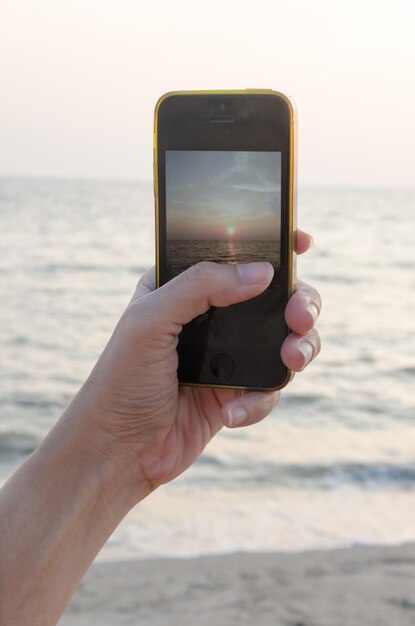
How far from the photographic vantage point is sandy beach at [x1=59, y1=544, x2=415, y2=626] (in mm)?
4016

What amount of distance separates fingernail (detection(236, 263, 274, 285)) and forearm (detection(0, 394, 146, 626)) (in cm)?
51

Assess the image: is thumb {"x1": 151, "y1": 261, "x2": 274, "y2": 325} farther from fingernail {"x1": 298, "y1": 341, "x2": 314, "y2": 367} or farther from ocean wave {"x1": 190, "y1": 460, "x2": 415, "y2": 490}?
ocean wave {"x1": 190, "y1": 460, "x2": 415, "y2": 490}

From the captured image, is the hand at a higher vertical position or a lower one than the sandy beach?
higher

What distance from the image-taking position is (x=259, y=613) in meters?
4.05

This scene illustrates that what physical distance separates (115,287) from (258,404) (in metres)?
14.3

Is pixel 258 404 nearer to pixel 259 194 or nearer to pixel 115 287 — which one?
pixel 259 194

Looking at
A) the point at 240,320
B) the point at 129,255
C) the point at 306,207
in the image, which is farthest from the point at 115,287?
the point at 306,207

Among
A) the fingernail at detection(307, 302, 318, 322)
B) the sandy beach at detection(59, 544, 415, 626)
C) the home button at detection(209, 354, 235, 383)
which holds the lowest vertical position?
the sandy beach at detection(59, 544, 415, 626)

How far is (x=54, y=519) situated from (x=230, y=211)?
32.9 inches

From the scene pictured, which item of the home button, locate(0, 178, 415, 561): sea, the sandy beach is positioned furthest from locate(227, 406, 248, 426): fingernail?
locate(0, 178, 415, 561): sea

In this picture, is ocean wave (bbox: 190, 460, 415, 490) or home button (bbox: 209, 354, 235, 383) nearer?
home button (bbox: 209, 354, 235, 383)

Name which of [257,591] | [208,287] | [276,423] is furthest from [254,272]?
[276,423]

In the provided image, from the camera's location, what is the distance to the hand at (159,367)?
2.02 meters

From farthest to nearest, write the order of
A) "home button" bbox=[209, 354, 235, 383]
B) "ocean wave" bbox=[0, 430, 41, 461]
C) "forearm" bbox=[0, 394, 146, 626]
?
"ocean wave" bbox=[0, 430, 41, 461]
"home button" bbox=[209, 354, 235, 383]
"forearm" bbox=[0, 394, 146, 626]
